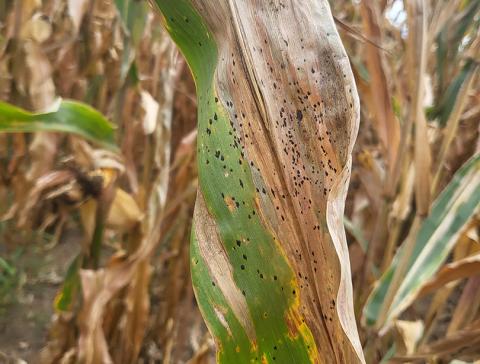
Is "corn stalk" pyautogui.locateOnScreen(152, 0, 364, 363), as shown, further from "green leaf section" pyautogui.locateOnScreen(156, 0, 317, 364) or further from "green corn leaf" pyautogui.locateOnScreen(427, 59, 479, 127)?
"green corn leaf" pyautogui.locateOnScreen(427, 59, 479, 127)

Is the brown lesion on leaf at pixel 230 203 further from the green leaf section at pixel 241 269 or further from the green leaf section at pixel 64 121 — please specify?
the green leaf section at pixel 64 121

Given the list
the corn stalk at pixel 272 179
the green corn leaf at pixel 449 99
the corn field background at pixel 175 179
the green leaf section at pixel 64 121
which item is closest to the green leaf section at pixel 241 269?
the corn stalk at pixel 272 179

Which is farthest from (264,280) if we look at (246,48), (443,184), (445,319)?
(445,319)

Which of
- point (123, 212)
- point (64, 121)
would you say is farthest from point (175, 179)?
point (64, 121)

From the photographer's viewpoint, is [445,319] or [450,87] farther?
[445,319]

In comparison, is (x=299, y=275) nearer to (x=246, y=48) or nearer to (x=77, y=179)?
(x=246, y=48)

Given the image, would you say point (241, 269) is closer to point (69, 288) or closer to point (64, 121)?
point (64, 121)

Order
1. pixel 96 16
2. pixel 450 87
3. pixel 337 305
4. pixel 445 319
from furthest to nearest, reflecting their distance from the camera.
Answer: pixel 445 319 < pixel 96 16 < pixel 450 87 < pixel 337 305

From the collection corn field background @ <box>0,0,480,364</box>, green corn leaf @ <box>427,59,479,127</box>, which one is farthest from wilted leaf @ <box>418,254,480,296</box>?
green corn leaf @ <box>427,59,479,127</box>
